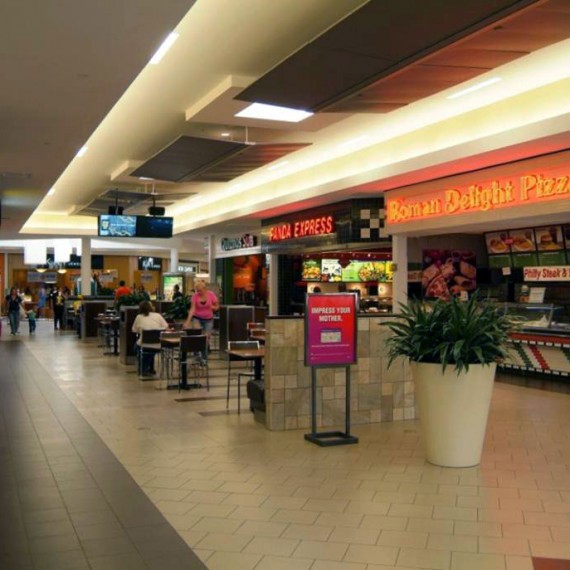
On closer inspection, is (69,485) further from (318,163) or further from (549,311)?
(318,163)

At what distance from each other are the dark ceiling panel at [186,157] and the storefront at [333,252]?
3.31m

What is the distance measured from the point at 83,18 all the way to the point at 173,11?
62cm

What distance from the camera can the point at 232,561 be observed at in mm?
3830

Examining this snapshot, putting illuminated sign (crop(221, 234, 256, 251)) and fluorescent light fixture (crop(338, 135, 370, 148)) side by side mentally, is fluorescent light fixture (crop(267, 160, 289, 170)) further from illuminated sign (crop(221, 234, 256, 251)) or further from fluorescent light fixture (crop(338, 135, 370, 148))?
illuminated sign (crop(221, 234, 256, 251))

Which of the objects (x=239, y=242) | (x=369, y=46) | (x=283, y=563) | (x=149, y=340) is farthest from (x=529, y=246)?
(x=239, y=242)

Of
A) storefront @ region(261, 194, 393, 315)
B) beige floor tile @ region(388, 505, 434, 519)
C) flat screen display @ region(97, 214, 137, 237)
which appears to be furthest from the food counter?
flat screen display @ region(97, 214, 137, 237)

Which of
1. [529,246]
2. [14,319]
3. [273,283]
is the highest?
[529,246]

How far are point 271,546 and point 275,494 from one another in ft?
3.33

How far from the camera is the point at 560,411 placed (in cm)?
840

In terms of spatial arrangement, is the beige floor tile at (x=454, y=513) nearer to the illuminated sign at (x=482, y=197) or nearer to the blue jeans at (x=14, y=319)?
the illuminated sign at (x=482, y=197)

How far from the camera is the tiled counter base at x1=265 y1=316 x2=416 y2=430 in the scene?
23.6 ft

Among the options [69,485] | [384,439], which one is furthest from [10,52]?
[384,439]

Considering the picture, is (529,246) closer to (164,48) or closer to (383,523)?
(164,48)

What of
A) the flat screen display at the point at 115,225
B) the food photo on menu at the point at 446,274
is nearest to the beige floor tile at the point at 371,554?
the food photo on menu at the point at 446,274
